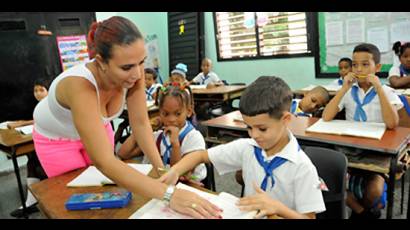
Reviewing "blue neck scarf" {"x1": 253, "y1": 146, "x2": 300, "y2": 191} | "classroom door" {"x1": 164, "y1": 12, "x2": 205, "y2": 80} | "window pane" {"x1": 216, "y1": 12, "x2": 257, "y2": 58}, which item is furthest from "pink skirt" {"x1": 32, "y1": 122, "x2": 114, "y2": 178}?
"classroom door" {"x1": 164, "y1": 12, "x2": 205, "y2": 80}

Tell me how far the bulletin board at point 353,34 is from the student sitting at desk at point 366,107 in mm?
2287

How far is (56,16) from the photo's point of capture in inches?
170

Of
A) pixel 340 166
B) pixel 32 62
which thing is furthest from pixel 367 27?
pixel 32 62

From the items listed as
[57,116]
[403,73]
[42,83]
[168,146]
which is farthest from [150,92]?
[403,73]

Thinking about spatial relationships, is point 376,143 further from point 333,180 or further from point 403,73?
point 403,73

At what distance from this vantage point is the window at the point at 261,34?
16.1 ft

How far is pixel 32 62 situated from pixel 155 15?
3.22m

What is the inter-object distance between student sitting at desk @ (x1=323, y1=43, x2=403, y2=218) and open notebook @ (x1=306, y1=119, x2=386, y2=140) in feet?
0.24

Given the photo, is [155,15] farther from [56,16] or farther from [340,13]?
[340,13]

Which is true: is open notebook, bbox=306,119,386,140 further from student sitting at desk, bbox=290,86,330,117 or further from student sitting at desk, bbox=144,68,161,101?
student sitting at desk, bbox=144,68,161,101

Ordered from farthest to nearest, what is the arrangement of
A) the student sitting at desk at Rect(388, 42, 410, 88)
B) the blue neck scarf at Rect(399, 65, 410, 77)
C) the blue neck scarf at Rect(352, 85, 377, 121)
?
the blue neck scarf at Rect(399, 65, 410, 77)
the student sitting at desk at Rect(388, 42, 410, 88)
the blue neck scarf at Rect(352, 85, 377, 121)

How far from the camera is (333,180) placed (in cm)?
130

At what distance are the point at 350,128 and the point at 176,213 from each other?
135 centimetres

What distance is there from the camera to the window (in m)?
4.92
